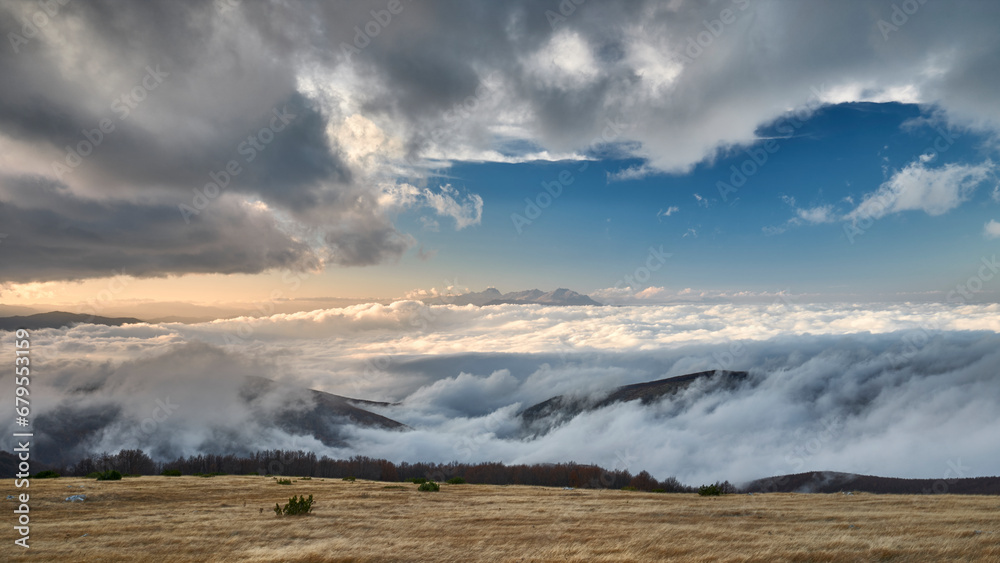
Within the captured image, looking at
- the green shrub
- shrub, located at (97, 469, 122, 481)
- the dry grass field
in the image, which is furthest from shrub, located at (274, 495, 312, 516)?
the green shrub

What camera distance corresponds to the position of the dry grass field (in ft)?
62.5

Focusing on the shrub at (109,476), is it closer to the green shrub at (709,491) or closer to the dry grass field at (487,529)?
the dry grass field at (487,529)

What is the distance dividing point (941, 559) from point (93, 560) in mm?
34125

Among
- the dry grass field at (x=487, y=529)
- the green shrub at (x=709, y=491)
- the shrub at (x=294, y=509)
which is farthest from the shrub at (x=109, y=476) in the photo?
the green shrub at (x=709, y=491)

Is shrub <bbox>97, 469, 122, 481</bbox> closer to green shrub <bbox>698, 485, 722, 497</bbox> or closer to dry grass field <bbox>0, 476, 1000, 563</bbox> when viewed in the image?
dry grass field <bbox>0, 476, 1000, 563</bbox>

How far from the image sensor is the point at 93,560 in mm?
17969

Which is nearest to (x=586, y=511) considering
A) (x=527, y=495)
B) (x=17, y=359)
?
(x=527, y=495)

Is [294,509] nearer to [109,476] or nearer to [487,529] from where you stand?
[487,529]

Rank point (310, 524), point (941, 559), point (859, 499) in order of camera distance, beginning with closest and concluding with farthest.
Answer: point (941, 559)
point (310, 524)
point (859, 499)

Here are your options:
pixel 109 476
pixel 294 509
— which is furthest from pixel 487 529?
pixel 109 476

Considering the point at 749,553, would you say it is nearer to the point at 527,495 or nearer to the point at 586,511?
the point at 586,511

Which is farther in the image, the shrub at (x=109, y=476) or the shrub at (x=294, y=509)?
the shrub at (x=109, y=476)

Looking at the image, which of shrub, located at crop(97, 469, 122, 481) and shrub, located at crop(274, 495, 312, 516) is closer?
shrub, located at crop(274, 495, 312, 516)

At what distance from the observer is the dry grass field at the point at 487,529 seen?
19047mm
